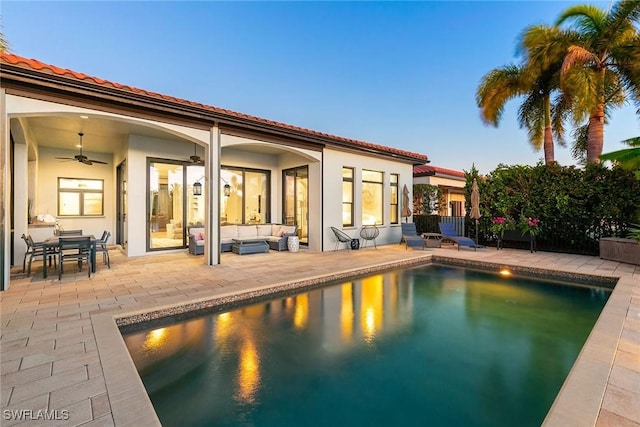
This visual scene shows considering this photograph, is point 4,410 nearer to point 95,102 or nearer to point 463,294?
point 95,102

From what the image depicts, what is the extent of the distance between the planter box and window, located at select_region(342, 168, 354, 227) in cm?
729

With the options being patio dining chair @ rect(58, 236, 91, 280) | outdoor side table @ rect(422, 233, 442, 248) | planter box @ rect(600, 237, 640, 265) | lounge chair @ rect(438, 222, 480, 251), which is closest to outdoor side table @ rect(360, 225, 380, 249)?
outdoor side table @ rect(422, 233, 442, 248)

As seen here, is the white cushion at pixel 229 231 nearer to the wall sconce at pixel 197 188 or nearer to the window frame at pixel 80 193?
the wall sconce at pixel 197 188

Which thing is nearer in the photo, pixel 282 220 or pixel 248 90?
pixel 282 220

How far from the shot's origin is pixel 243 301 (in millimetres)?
5270

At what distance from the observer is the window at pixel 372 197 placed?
37.8ft

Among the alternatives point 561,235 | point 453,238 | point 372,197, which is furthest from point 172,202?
point 561,235

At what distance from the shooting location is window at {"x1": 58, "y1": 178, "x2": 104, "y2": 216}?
10047 millimetres

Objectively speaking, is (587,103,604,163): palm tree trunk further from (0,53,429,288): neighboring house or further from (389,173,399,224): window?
(389,173,399,224): window

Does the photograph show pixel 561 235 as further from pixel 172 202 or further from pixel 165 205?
pixel 165 205

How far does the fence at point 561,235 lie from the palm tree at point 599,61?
2.27 metres

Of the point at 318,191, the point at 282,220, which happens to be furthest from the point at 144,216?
the point at 318,191

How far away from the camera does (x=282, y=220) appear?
11.7 meters

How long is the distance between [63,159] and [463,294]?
12443 mm
